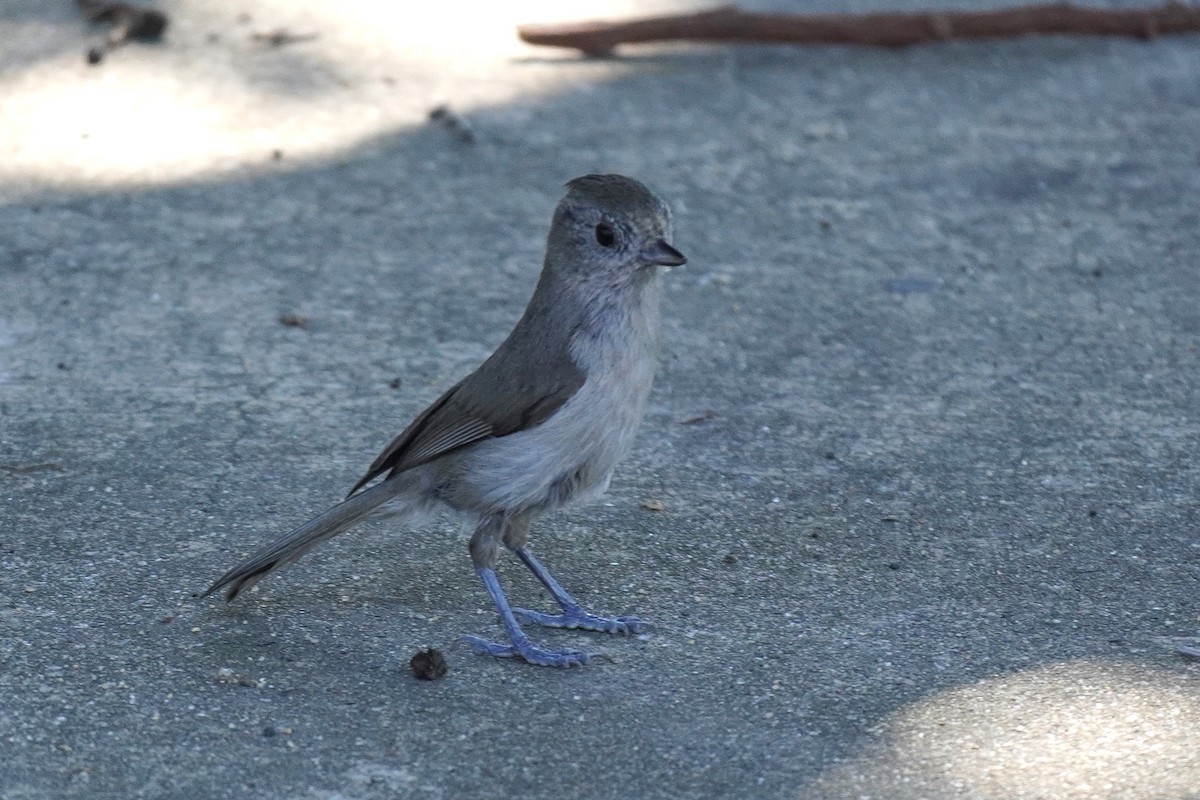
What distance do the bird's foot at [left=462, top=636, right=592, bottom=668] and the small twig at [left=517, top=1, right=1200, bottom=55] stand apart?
176 inches

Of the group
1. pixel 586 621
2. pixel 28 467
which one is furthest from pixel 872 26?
pixel 28 467

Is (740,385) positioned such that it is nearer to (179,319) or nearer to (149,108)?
(179,319)

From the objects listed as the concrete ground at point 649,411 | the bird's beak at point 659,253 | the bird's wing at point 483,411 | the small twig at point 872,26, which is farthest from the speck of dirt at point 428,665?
the small twig at point 872,26

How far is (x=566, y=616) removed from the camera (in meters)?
4.23

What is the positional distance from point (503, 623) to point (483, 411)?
0.53 metres

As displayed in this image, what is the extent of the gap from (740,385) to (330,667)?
6.56 ft

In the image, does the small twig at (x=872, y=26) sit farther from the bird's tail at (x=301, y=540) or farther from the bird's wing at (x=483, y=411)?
the bird's tail at (x=301, y=540)

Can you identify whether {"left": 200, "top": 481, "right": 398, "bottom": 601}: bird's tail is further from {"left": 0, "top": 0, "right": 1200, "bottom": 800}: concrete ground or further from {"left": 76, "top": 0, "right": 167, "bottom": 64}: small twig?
{"left": 76, "top": 0, "right": 167, "bottom": 64}: small twig

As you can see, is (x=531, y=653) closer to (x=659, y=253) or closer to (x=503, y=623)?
(x=503, y=623)

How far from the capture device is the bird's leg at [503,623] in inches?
158

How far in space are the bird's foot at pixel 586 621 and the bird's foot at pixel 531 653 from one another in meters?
0.13

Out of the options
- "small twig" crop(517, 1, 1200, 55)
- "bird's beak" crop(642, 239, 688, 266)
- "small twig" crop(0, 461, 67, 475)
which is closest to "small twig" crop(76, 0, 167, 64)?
"small twig" crop(517, 1, 1200, 55)

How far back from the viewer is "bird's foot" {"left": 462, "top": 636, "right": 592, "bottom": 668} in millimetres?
4000

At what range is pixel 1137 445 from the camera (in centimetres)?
509
